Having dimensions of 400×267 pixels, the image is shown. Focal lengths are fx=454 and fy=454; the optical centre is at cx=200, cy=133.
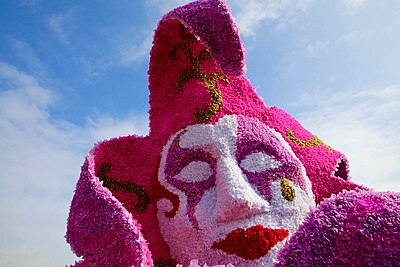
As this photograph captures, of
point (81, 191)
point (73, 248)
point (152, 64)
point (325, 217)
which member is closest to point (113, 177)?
point (81, 191)

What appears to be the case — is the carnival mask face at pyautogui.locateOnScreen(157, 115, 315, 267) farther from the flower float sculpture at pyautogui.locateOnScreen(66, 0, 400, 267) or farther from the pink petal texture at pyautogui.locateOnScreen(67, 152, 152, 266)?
the pink petal texture at pyautogui.locateOnScreen(67, 152, 152, 266)

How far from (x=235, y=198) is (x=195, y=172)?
0.43 meters

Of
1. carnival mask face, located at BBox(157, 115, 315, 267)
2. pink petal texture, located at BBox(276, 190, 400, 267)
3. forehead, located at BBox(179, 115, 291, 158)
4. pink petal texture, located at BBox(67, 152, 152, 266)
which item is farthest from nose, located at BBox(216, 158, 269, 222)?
pink petal texture, located at BBox(276, 190, 400, 267)

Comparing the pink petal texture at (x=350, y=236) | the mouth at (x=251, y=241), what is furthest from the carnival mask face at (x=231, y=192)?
the pink petal texture at (x=350, y=236)

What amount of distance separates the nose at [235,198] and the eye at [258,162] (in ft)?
0.37

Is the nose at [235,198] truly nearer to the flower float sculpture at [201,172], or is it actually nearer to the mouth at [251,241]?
the flower float sculpture at [201,172]

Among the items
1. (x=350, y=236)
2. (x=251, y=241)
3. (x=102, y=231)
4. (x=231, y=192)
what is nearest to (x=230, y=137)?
(x=231, y=192)

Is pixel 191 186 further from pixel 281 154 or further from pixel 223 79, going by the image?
pixel 223 79

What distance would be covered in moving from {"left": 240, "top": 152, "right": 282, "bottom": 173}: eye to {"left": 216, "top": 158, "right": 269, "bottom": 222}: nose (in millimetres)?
112

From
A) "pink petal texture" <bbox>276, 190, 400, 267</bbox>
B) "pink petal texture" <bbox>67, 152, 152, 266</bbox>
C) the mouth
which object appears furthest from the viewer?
the mouth

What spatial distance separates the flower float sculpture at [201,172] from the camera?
2820mm

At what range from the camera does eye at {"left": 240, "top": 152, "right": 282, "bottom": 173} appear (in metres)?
3.22

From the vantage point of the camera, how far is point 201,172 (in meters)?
3.27

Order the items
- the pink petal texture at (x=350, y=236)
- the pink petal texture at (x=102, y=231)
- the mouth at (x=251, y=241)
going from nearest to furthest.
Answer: the pink petal texture at (x=350, y=236)
the pink petal texture at (x=102, y=231)
the mouth at (x=251, y=241)
